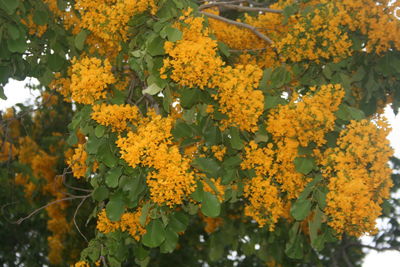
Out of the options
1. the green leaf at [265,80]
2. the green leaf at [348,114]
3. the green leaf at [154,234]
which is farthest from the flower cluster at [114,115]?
the green leaf at [348,114]

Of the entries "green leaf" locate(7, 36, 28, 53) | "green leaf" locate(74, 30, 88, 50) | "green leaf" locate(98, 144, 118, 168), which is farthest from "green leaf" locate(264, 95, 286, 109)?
"green leaf" locate(7, 36, 28, 53)

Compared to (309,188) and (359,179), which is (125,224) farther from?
(359,179)

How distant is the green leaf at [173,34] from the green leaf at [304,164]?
4.30 ft

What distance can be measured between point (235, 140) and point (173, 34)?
0.97 meters

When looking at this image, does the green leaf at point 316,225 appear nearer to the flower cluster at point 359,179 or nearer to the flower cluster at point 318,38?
the flower cluster at point 359,179

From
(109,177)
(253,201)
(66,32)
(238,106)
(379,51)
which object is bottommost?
(253,201)

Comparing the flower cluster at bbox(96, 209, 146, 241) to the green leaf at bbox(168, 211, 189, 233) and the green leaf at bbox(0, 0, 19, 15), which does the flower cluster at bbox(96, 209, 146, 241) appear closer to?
the green leaf at bbox(168, 211, 189, 233)

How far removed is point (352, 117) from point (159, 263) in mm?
6198

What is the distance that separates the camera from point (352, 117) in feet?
15.6

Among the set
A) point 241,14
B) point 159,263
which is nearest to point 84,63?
point 241,14

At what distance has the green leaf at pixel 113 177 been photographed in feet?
14.4

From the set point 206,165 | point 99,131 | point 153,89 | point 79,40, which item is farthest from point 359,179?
point 79,40

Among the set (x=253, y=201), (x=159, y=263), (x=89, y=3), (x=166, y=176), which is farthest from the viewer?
(x=159, y=263)

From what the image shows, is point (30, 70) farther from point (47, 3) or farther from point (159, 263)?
point (159, 263)
